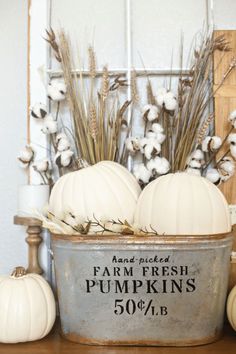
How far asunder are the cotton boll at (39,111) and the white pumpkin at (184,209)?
0.40 metres

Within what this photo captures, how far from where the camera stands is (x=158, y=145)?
117 centimetres

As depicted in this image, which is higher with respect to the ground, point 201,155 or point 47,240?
point 201,155

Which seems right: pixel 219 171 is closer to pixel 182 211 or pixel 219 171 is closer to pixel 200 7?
pixel 182 211

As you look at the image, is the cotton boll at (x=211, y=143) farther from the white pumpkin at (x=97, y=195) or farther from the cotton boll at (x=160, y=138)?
the white pumpkin at (x=97, y=195)

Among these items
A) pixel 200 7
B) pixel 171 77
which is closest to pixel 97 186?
pixel 171 77

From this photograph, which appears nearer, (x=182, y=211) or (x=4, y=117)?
(x=182, y=211)

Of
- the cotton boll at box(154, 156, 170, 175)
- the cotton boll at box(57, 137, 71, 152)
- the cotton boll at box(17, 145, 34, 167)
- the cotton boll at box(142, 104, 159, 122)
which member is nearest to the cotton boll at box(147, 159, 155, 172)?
the cotton boll at box(154, 156, 170, 175)

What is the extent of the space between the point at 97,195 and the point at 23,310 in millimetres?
279

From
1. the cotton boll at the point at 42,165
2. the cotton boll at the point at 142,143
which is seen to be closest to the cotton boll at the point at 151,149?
the cotton boll at the point at 142,143

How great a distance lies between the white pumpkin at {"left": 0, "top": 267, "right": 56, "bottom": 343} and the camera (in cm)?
96

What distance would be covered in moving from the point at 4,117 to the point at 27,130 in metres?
0.09

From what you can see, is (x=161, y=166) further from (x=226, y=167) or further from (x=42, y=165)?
(x=42, y=165)

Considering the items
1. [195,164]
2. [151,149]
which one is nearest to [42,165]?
[151,149]

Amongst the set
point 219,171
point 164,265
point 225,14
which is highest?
point 225,14
